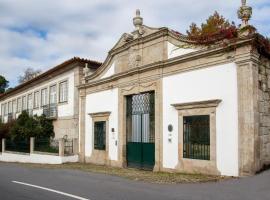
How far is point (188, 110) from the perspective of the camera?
14.0m

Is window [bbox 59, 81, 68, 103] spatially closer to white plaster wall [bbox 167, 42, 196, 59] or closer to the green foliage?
the green foliage

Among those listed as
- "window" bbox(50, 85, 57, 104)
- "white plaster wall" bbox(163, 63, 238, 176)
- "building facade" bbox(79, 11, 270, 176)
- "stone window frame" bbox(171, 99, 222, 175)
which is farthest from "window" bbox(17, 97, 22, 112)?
"stone window frame" bbox(171, 99, 222, 175)

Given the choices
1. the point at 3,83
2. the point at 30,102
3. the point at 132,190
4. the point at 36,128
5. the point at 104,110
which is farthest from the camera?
the point at 3,83

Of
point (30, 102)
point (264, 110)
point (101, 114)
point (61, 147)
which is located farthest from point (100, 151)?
point (30, 102)

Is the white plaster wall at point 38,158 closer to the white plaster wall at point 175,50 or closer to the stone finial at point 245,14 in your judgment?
the white plaster wall at point 175,50

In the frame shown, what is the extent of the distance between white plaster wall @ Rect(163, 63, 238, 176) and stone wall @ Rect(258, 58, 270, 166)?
891 millimetres

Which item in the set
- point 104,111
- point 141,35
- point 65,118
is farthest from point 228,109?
point 65,118

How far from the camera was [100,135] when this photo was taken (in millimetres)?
19875

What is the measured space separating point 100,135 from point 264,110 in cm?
1000

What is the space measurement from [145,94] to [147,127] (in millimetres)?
1589

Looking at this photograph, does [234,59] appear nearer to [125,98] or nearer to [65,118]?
Answer: [125,98]

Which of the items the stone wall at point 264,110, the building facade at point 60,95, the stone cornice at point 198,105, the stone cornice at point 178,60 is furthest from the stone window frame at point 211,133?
the building facade at point 60,95

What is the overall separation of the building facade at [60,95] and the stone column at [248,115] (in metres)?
12.5

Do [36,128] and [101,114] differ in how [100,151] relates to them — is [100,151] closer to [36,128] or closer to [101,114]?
→ [101,114]
